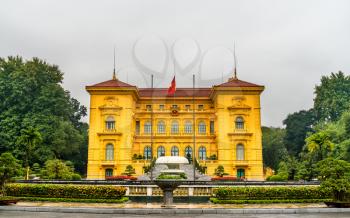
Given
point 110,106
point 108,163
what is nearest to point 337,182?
point 108,163

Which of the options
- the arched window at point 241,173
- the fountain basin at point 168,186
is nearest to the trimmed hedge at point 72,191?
the fountain basin at point 168,186

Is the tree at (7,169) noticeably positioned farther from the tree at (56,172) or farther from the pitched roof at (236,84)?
the pitched roof at (236,84)

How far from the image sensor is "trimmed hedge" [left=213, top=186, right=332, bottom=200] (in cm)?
1864

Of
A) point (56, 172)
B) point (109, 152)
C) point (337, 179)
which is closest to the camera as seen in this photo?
point (337, 179)

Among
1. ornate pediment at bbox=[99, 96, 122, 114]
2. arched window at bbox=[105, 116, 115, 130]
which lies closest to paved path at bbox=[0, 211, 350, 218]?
ornate pediment at bbox=[99, 96, 122, 114]

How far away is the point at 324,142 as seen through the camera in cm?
3416

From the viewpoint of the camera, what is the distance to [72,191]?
62.4ft

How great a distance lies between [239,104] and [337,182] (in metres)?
29.7

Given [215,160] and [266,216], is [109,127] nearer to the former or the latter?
[215,160]

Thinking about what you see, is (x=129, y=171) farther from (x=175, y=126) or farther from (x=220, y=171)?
(x=175, y=126)

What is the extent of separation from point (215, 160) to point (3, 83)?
26.1m

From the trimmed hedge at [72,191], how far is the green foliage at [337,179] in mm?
8968

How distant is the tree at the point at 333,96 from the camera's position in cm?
5559

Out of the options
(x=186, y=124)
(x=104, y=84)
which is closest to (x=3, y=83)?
(x=104, y=84)
